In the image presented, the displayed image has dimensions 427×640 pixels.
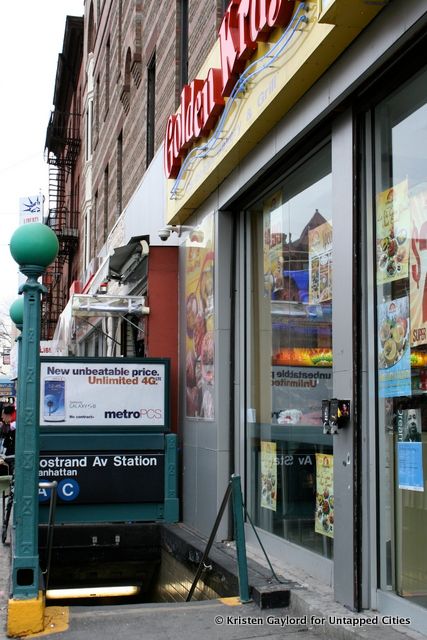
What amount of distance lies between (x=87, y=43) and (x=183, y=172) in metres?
20.4

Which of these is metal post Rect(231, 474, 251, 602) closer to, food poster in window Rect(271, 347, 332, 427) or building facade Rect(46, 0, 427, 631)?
building facade Rect(46, 0, 427, 631)

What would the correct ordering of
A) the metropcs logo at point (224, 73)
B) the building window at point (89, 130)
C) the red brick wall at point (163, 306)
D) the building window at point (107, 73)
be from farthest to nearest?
the building window at point (89, 130) < the building window at point (107, 73) < the red brick wall at point (163, 306) < the metropcs logo at point (224, 73)

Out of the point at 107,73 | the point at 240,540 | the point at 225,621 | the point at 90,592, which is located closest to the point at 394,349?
the point at 240,540

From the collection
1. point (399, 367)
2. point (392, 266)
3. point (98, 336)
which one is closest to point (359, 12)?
point (392, 266)

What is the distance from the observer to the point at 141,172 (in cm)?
1493

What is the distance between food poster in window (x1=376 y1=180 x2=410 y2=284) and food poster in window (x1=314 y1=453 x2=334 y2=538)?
1.74m

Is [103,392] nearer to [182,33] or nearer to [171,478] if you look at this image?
A: [171,478]

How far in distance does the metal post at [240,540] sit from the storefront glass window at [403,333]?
118cm

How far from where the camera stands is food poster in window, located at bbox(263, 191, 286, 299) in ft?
24.7

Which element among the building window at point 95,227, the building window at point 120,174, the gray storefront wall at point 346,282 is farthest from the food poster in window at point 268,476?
the building window at point 95,227

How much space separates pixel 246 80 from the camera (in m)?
7.04

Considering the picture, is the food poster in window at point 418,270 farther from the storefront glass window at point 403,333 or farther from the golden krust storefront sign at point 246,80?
the golden krust storefront sign at point 246,80

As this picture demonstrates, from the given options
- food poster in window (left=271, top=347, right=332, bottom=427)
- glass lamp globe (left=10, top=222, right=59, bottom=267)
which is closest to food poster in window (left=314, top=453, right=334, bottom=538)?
food poster in window (left=271, top=347, right=332, bottom=427)

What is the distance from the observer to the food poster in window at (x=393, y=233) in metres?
5.12
